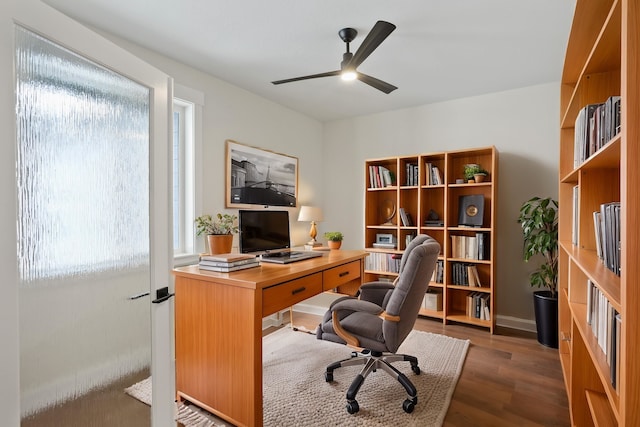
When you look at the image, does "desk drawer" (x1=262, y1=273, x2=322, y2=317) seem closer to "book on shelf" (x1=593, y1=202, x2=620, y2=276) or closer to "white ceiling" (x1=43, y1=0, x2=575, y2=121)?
"book on shelf" (x1=593, y1=202, x2=620, y2=276)

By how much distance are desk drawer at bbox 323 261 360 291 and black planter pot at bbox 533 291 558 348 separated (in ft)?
5.42

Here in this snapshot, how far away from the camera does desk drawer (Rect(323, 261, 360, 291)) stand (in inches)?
86.6

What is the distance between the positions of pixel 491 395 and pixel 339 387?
0.97m

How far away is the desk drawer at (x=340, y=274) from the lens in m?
2.20

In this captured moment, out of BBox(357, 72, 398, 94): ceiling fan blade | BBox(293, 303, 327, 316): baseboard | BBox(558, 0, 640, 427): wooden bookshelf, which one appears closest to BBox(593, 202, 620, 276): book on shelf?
BBox(558, 0, 640, 427): wooden bookshelf

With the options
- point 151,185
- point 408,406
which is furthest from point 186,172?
point 408,406

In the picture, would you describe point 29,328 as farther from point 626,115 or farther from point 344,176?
point 344,176

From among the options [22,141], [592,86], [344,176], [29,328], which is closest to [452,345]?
[592,86]

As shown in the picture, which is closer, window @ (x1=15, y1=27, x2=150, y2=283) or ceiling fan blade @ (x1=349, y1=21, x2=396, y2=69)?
window @ (x1=15, y1=27, x2=150, y2=283)

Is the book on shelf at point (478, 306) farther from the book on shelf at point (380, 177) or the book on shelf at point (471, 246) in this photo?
the book on shelf at point (380, 177)

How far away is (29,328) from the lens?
0.98 meters

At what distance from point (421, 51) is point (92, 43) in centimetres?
A: 219

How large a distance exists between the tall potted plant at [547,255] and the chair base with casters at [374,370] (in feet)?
4.44

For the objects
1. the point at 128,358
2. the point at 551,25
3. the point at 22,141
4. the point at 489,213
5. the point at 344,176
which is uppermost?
the point at 551,25
